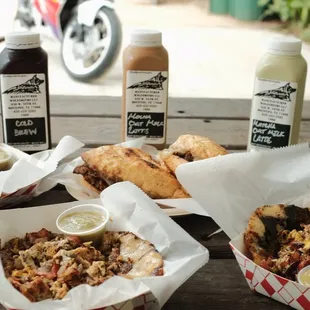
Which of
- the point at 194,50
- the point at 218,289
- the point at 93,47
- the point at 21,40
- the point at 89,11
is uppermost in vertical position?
the point at 21,40

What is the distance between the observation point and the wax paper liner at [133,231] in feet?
2.37

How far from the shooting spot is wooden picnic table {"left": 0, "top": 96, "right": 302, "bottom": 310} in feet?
2.78

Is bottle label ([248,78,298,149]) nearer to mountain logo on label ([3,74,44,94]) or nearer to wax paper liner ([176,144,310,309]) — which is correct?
wax paper liner ([176,144,310,309])

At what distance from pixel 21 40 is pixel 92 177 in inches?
12.0

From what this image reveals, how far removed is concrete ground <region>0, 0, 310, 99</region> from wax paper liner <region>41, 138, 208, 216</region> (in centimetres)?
142

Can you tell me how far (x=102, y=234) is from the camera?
36.0 inches

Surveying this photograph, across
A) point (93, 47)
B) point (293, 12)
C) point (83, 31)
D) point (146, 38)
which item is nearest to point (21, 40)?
point (146, 38)

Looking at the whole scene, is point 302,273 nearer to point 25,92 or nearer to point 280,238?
point 280,238

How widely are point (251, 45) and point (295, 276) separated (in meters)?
4.22

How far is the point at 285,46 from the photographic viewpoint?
1.19m

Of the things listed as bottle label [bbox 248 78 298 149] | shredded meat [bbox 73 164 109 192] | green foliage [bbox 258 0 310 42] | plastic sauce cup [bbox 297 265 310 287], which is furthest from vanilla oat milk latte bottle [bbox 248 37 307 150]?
green foliage [bbox 258 0 310 42]

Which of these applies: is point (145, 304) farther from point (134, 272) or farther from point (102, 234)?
point (102, 234)

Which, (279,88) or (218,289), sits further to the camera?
(279,88)

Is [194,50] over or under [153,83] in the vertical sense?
under
